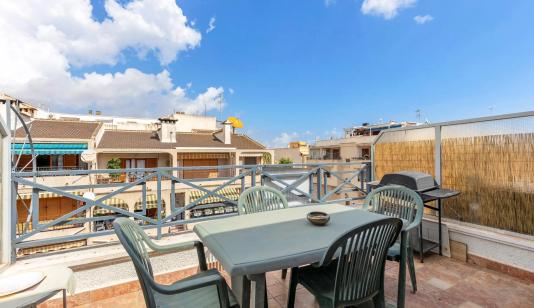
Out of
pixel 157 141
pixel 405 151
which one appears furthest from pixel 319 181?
pixel 157 141

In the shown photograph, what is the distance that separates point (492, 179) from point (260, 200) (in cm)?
283

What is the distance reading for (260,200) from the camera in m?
2.63

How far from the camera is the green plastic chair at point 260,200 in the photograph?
2513 millimetres

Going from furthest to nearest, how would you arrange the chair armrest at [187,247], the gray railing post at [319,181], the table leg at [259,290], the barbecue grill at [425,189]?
1. the gray railing post at [319,181]
2. the barbecue grill at [425,189]
3. the chair armrest at [187,247]
4. the table leg at [259,290]

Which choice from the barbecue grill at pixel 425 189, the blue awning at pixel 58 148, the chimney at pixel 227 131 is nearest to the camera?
the barbecue grill at pixel 425 189

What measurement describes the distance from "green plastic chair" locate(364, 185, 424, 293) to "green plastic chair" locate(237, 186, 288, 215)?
98cm

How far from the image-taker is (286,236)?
1562 millimetres

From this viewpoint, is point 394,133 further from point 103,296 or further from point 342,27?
point 342,27

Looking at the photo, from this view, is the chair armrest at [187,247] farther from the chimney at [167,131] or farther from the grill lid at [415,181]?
the chimney at [167,131]

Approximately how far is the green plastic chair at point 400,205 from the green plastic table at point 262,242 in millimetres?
517

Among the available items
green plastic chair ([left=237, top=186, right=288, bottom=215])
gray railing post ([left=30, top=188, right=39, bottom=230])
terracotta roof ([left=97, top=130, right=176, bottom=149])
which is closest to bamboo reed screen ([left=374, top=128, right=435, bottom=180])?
green plastic chair ([left=237, top=186, right=288, bottom=215])

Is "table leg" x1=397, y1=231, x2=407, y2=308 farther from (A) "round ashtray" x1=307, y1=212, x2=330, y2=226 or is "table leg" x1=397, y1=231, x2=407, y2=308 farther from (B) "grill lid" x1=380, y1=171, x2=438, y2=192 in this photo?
(B) "grill lid" x1=380, y1=171, x2=438, y2=192

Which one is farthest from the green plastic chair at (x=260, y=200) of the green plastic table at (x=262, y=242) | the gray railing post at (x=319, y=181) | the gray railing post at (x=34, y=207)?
the gray railing post at (x=34, y=207)

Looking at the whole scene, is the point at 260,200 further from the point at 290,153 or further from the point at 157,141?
the point at 290,153
